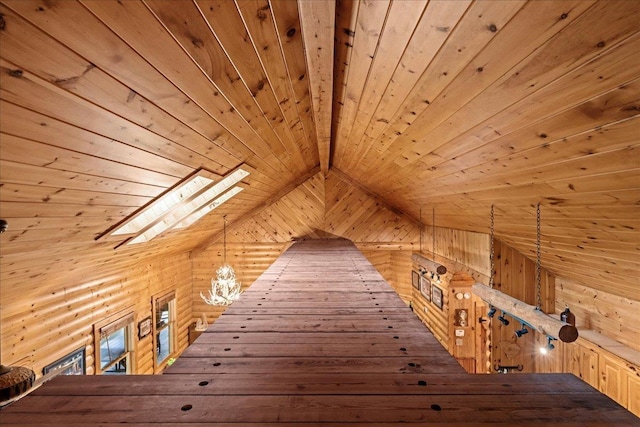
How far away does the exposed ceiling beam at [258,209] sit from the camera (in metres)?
7.91

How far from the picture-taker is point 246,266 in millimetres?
9133

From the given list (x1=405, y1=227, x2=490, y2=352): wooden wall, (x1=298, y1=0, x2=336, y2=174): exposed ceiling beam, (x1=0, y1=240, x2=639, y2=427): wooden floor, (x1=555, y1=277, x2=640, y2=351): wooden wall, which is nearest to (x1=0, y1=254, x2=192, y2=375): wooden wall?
(x1=0, y1=240, x2=639, y2=427): wooden floor

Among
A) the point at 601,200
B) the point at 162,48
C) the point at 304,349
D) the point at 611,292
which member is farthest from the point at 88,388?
the point at 611,292

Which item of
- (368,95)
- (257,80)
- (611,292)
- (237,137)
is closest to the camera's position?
(257,80)

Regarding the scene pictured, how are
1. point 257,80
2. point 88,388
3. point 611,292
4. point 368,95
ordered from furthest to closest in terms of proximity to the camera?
point 611,292
point 368,95
point 257,80
point 88,388

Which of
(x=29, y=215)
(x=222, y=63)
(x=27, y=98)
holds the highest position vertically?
(x=222, y=63)

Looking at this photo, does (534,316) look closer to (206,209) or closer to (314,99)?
(314,99)

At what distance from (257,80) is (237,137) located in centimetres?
91

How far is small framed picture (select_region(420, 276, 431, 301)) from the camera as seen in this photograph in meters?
Answer: 8.25

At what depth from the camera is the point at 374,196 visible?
27.3 ft

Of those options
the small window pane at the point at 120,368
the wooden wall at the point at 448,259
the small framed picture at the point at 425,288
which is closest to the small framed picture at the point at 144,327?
the small window pane at the point at 120,368

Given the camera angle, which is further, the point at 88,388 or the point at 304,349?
the point at 304,349

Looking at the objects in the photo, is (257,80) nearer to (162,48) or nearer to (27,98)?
(162,48)

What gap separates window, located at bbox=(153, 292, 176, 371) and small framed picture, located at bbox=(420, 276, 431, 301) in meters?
6.71
